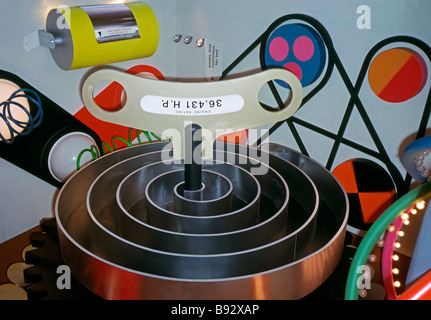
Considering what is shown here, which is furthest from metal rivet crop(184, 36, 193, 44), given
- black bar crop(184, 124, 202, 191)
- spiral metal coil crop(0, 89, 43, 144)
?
black bar crop(184, 124, 202, 191)

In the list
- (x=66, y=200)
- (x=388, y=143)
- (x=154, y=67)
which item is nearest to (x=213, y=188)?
(x=66, y=200)

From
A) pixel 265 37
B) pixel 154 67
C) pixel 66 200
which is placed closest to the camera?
pixel 66 200

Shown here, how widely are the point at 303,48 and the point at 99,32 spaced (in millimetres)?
534

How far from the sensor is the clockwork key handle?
60 centimetres

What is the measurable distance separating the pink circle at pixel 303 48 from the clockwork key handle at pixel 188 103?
495mm

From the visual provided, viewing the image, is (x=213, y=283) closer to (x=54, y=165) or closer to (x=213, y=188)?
(x=213, y=188)

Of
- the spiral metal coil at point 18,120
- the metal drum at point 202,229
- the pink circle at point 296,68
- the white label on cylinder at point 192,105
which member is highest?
the white label on cylinder at point 192,105

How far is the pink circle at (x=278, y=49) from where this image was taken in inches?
45.3

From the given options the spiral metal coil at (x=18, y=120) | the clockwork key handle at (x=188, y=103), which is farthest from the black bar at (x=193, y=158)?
the spiral metal coil at (x=18, y=120)

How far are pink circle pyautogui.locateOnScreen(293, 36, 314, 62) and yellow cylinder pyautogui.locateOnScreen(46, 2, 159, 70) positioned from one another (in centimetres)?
42

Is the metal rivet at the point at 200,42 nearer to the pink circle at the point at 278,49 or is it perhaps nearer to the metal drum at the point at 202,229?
the pink circle at the point at 278,49

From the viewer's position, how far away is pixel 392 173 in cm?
106

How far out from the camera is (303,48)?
1.11 meters
